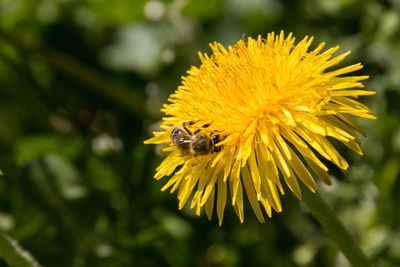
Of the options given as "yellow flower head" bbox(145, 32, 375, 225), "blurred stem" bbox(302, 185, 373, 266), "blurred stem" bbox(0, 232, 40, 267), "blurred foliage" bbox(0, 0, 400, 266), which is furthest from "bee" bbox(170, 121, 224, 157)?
"blurred stem" bbox(0, 232, 40, 267)

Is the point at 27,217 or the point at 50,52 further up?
the point at 50,52

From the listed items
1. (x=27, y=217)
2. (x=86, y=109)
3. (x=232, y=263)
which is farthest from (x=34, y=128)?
(x=232, y=263)

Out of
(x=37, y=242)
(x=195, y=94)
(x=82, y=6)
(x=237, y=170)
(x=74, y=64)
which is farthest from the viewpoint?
(x=82, y=6)

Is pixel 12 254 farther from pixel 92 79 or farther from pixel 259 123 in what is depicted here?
pixel 92 79

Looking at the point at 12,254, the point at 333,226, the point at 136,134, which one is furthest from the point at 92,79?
the point at 333,226

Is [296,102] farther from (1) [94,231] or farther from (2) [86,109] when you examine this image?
(2) [86,109]

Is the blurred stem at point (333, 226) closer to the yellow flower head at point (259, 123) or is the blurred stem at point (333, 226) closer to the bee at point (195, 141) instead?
the yellow flower head at point (259, 123)

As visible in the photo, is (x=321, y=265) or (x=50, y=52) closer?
(x=321, y=265)
